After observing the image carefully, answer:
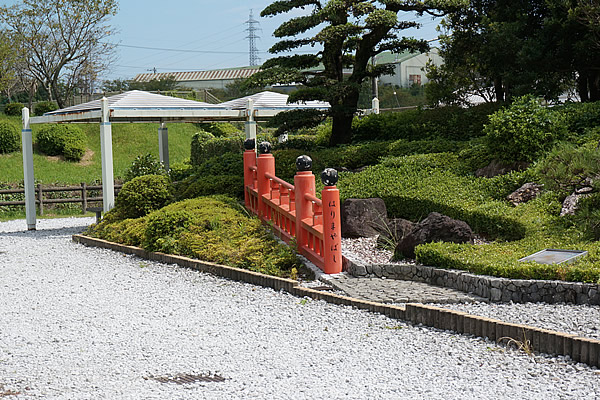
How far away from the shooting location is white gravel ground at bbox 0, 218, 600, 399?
13.2 ft

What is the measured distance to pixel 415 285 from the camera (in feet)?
22.4

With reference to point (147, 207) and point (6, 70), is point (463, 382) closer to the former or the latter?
point (147, 207)

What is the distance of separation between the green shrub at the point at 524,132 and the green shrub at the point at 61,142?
20139 millimetres

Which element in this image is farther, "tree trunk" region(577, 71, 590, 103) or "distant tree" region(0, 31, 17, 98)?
"distant tree" region(0, 31, 17, 98)

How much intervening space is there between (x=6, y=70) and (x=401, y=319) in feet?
92.2

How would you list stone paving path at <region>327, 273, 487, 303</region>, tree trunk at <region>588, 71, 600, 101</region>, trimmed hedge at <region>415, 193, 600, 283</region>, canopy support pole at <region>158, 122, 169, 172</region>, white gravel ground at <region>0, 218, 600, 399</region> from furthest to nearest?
canopy support pole at <region>158, 122, 169, 172</region> → tree trunk at <region>588, 71, 600, 101</region> → stone paving path at <region>327, 273, 487, 303</region> → trimmed hedge at <region>415, 193, 600, 283</region> → white gravel ground at <region>0, 218, 600, 399</region>

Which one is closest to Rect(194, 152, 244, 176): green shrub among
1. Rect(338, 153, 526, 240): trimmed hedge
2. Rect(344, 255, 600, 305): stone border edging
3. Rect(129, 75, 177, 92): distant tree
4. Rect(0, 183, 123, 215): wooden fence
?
Rect(338, 153, 526, 240): trimmed hedge

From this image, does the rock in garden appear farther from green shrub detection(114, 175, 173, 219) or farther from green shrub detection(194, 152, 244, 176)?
green shrub detection(114, 175, 173, 219)

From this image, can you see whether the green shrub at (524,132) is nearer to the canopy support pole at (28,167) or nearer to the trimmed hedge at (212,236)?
the trimmed hedge at (212,236)

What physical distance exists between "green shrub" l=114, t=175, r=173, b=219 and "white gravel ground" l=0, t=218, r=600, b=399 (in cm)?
384

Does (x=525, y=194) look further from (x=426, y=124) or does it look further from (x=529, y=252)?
(x=426, y=124)

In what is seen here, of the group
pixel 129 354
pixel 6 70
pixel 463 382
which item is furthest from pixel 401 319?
pixel 6 70

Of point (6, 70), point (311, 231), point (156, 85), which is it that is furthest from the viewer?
point (156, 85)

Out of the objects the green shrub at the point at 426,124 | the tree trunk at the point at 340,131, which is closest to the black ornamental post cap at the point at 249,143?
the tree trunk at the point at 340,131
